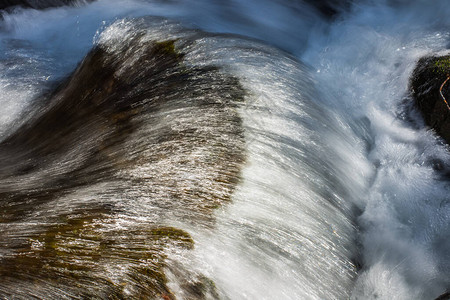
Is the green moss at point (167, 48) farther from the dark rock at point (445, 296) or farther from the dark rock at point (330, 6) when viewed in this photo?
the dark rock at point (445, 296)

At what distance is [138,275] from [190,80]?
96.0 inches

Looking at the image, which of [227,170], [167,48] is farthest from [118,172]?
[167,48]

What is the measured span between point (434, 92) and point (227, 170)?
2.51 meters

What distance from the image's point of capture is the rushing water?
2928mm

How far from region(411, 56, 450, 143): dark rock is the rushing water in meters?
0.15

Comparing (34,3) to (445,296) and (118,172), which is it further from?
(445,296)

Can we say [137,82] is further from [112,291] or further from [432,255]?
[432,255]

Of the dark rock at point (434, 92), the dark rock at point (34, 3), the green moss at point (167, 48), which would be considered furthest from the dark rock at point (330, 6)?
the dark rock at point (34, 3)

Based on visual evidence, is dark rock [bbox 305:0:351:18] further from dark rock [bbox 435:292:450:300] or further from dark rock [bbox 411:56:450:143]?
dark rock [bbox 435:292:450:300]

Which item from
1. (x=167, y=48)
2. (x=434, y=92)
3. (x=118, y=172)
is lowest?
(x=118, y=172)

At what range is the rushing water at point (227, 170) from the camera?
293 cm

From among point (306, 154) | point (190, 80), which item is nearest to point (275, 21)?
point (190, 80)

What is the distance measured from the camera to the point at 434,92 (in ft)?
13.8

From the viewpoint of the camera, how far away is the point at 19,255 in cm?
298
